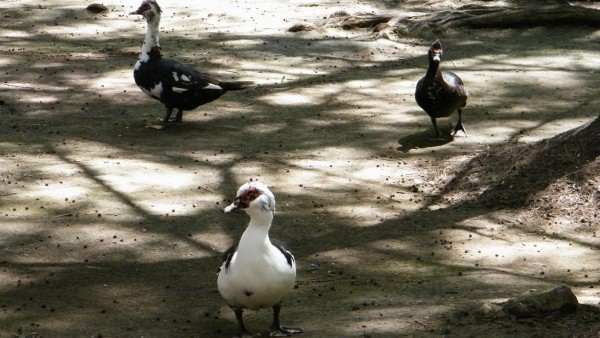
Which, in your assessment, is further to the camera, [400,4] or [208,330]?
[400,4]

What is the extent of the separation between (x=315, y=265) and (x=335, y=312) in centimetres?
109

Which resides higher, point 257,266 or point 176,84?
point 257,266

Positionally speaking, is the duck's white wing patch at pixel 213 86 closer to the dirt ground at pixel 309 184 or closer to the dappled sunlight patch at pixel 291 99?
the dirt ground at pixel 309 184

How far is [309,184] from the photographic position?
31.7 feet

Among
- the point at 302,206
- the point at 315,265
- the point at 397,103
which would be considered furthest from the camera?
the point at 397,103

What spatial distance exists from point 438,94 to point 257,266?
5564 millimetres

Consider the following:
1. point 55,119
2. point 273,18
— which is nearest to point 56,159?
point 55,119

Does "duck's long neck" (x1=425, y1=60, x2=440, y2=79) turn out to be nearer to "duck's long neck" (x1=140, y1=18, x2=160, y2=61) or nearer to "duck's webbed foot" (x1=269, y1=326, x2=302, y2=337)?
"duck's long neck" (x1=140, y1=18, x2=160, y2=61)

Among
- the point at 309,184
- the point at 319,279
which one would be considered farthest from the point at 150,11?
the point at 319,279

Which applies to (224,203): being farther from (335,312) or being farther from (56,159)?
(335,312)

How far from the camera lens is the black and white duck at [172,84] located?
11383 mm

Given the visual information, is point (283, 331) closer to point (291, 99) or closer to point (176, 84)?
point (176, 84)

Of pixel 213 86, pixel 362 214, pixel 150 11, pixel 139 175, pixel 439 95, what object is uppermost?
pixel 150 11

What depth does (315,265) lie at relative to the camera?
7668 mm
